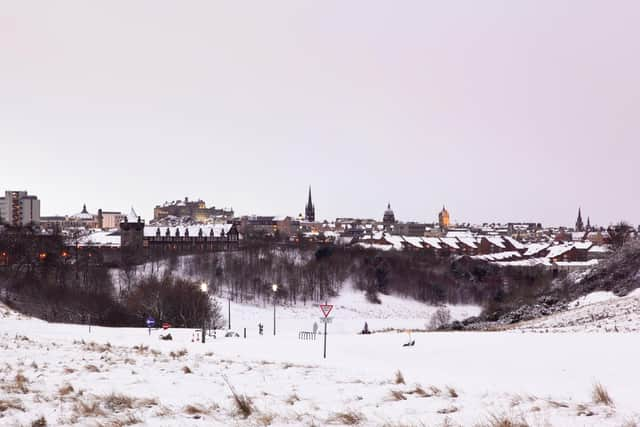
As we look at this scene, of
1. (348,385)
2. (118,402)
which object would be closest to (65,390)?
(118,402)

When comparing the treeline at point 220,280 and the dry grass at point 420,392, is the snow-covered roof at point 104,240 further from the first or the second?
the dry grass at point 420,392

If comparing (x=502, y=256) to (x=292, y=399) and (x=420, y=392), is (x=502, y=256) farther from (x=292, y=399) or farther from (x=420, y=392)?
(x=292, y=399)

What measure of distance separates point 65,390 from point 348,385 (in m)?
5.23

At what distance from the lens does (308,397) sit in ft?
32.3

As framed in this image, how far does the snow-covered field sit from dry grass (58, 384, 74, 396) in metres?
0.03

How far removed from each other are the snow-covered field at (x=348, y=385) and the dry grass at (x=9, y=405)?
0.05 ft

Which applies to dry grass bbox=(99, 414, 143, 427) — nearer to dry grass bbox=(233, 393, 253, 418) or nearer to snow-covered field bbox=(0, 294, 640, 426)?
snow-covered field bbox=(0, 294, 640, 426)

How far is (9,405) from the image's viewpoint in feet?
27.6

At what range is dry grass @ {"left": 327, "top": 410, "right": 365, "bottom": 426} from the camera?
7680 mm

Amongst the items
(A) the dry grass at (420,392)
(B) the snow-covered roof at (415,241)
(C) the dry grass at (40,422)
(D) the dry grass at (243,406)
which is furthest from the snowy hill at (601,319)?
(B) the snow-covered roof at (415,241)

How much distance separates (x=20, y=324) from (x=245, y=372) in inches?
919

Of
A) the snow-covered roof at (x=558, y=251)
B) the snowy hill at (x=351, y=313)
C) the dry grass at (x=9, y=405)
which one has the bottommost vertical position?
the snowy hill at (x=351, y=313)

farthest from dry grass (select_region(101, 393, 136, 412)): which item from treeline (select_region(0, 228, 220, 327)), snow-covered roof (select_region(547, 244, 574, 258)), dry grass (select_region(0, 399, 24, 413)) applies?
snow-covered roof (select_region(547, 244, 574, 258))

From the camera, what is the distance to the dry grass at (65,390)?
380 inches
